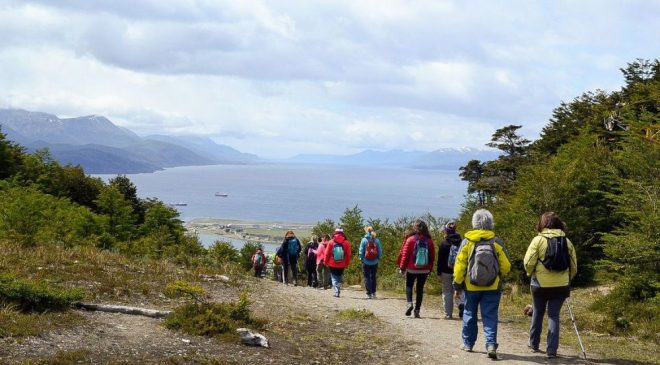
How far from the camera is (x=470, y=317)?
8.24 m

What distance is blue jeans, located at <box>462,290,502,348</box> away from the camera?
8031 mm

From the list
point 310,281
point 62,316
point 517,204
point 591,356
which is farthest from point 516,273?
point 62,316

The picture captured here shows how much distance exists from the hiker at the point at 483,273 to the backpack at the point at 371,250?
675cm

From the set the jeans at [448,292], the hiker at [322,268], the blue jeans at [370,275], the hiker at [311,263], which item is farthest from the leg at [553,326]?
the hiker at [311,263]

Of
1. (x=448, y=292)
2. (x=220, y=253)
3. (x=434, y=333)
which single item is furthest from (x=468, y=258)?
(x=220, y=253)

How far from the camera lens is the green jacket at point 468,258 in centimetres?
811

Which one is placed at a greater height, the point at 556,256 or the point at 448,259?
the point at 556,256

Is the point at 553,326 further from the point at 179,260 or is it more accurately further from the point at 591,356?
the point at 179,260

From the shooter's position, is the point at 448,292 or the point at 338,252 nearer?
the point at 448,292

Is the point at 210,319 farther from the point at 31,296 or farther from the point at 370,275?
the point at 370,275

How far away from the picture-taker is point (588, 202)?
22.5 meters

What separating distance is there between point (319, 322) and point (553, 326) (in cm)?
414

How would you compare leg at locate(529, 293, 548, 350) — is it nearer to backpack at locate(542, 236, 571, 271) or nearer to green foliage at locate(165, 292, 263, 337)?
backpack at locate(542, 236, 571, 271)

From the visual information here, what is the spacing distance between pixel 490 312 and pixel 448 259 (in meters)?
3.43
